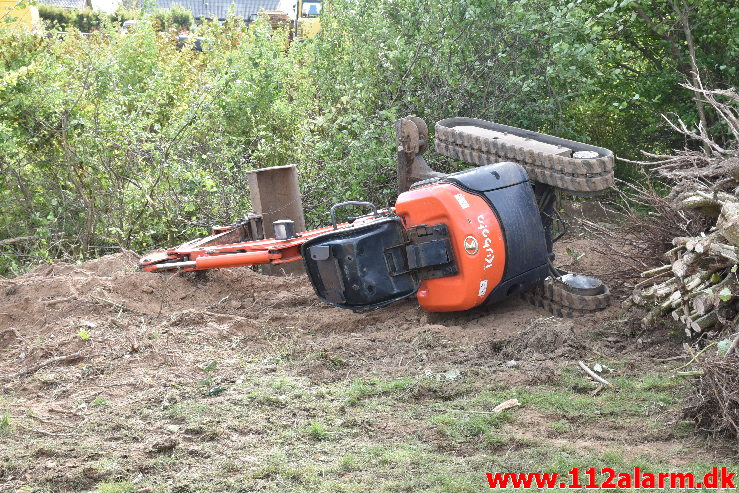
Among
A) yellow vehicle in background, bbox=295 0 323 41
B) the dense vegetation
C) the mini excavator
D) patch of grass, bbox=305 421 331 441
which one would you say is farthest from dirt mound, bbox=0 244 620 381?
yellow vehicle in background, bbox=295 0 323 41

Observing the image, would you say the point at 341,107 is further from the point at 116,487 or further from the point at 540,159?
the point at 116,487

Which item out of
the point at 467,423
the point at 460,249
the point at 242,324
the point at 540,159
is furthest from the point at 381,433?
the point at 540,159

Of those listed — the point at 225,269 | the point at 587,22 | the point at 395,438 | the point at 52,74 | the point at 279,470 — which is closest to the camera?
the point at 279,470

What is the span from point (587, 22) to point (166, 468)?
6621 millimetres

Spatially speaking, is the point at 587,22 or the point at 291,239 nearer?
the point at 291,239

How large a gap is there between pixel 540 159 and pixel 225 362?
267 centimetres

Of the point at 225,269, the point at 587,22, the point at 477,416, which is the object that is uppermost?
the point at 587,22

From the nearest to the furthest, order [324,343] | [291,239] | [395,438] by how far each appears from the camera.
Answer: [395,438] < [324,343] < [291,239]

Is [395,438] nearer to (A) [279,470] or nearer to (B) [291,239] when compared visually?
(A) [279,470]

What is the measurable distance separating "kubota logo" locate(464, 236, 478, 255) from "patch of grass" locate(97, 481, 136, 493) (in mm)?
2738

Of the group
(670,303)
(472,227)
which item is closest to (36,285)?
(472,227)

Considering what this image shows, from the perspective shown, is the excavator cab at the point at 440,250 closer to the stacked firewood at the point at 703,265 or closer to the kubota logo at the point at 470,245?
the kubota logo at the point at 470,245

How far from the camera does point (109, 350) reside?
612 cm

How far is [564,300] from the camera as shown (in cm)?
659
